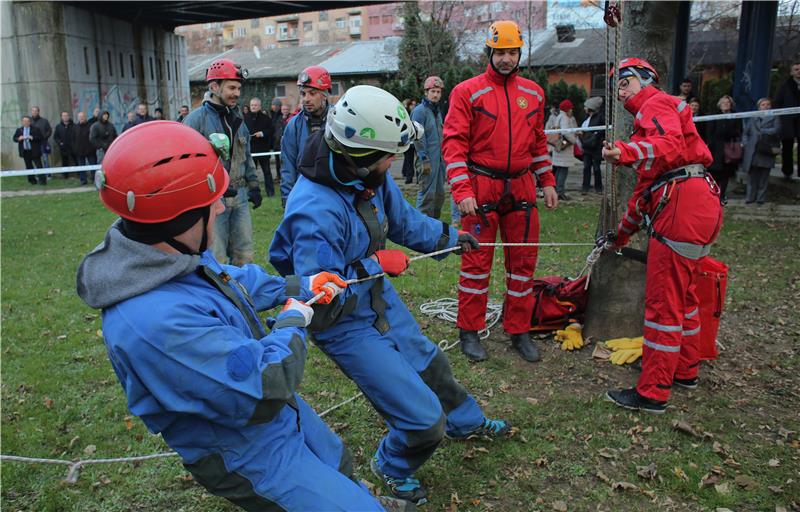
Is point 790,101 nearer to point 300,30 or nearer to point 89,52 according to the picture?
point 89,52

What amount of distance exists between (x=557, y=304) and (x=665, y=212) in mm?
1752

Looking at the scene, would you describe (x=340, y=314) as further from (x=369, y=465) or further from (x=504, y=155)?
(x=504, y=155)

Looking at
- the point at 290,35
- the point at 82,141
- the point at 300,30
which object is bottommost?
the point at 82,141

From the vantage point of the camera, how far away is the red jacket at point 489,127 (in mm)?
5180

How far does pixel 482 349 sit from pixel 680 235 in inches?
75.7

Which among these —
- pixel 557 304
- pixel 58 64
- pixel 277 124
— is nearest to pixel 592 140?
pixel 277 124

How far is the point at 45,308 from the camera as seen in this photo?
23.4ft

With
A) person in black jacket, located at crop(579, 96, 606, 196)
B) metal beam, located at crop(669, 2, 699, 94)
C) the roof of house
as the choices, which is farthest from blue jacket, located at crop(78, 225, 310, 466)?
the roof of house

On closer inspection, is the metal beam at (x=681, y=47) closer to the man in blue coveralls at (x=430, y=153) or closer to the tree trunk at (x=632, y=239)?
the man in blue coveralls at (x=430, y=153)

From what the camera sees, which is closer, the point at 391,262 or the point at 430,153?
the point at 391,262

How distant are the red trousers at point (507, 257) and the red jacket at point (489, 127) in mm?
143

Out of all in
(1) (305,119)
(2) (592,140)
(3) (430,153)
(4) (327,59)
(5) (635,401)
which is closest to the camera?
(5) (635,401)

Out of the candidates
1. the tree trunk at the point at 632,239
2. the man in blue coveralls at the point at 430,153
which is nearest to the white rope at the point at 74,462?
the tree trunk at the point at 632,239

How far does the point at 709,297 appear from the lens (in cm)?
493
